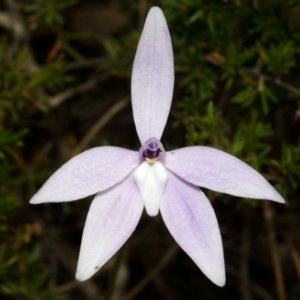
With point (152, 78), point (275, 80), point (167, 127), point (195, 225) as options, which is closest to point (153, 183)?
point (195, 225)

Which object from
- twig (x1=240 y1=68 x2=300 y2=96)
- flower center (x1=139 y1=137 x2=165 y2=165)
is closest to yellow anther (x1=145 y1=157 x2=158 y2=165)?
flower center (x1=139 y1=137 x2=165 y2=165)

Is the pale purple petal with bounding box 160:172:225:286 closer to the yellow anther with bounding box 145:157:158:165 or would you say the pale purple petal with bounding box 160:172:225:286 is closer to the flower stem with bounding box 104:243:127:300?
the yellow anther with bounding box 145:157:158:165

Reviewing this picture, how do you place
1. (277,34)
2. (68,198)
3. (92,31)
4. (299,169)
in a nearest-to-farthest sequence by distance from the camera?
(68,198) < (299,169) < (277,34) < (92,31)

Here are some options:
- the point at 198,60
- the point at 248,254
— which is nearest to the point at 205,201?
the point at 198,60

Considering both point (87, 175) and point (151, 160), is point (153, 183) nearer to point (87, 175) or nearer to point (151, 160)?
point (151, 160)

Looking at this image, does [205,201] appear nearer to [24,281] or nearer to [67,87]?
[24,281]

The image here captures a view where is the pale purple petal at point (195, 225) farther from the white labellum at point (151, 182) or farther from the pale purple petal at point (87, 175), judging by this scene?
the pale purple petal at point (87, 175)
